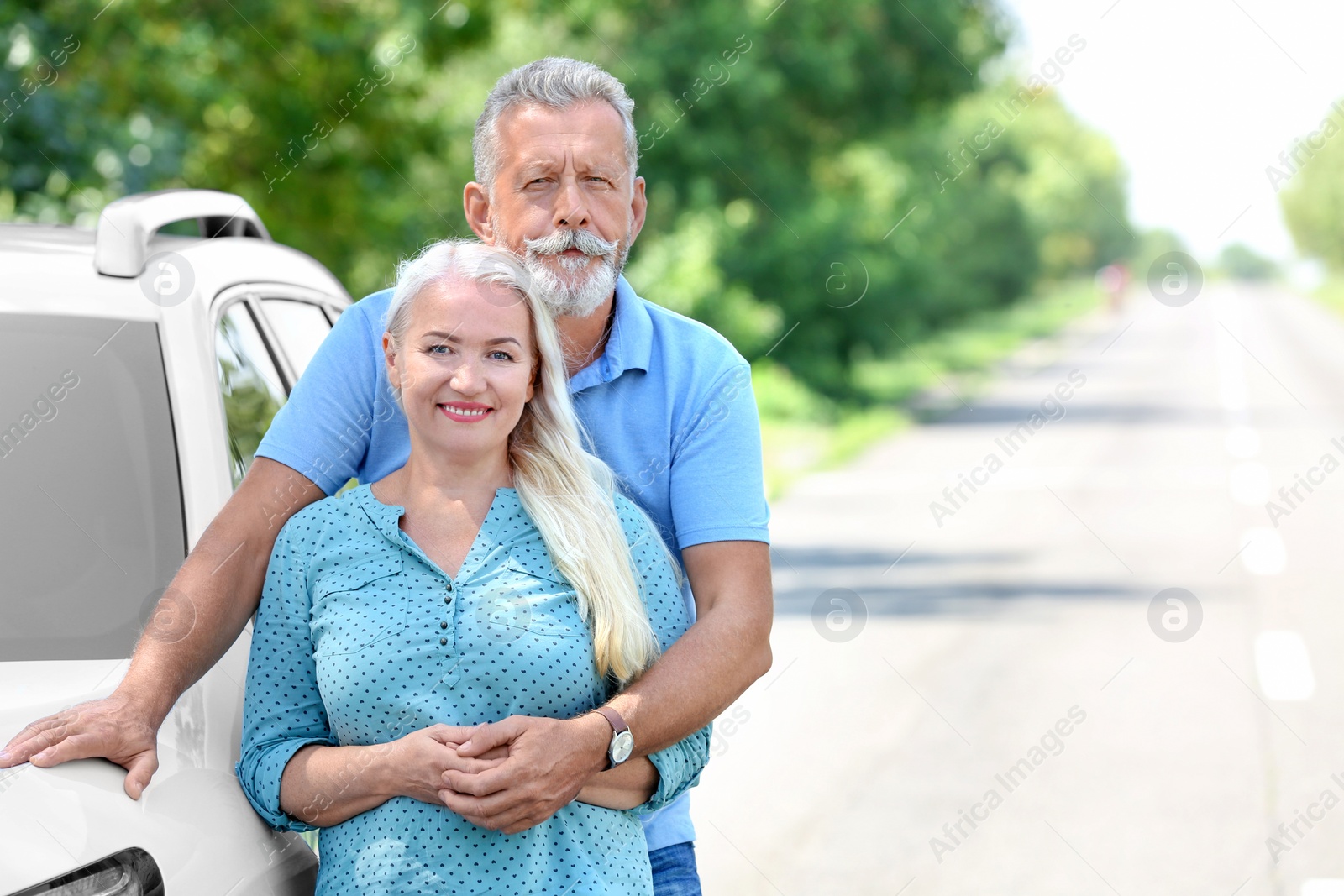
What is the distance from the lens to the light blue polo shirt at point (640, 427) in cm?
245

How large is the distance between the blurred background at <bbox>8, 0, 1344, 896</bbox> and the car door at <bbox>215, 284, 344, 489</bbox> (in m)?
2.67

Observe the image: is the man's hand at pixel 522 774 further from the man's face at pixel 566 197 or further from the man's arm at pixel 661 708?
the man's face at pixel 566 197

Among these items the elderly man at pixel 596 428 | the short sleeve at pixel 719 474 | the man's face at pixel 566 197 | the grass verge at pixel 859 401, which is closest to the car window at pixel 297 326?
the elderly man at pixel 596 428

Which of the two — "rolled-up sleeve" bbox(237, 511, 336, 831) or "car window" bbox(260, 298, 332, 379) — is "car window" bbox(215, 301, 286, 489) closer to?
"car window" bbox(260, 298, 332, 379)

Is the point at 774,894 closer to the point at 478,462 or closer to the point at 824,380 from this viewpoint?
the point at 478,462

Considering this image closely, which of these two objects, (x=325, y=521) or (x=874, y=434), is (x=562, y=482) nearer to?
(x=325, y=521)

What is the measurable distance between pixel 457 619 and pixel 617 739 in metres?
0.28

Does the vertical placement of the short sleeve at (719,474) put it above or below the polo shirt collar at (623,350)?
below

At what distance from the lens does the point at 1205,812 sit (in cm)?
579

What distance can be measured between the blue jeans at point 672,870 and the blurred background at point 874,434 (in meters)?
2.72

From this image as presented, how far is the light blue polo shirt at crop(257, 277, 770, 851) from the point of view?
2449 mm

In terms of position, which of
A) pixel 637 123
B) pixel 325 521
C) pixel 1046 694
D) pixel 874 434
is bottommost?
pixel 325 521

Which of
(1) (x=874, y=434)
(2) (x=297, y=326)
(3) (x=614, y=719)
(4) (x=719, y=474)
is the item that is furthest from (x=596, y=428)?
(1) (x=874, y=434)

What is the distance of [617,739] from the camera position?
216cm
